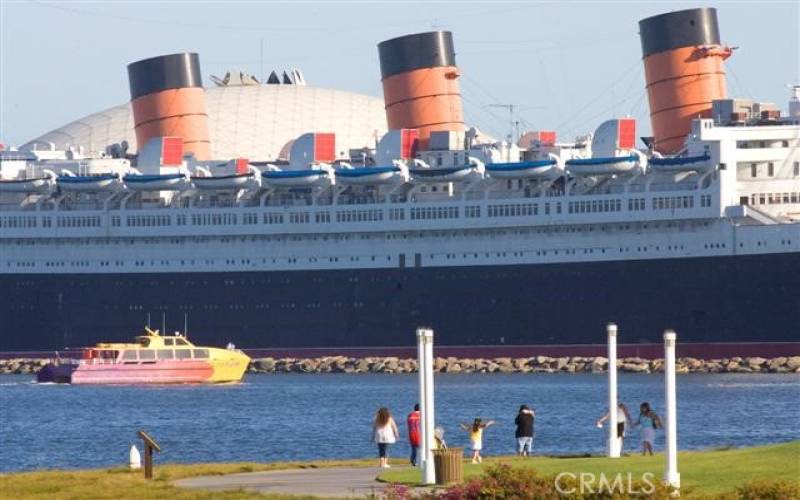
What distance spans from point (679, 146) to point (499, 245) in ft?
27.0

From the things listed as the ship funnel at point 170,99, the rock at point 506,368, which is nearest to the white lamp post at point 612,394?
the rock at point 506,368

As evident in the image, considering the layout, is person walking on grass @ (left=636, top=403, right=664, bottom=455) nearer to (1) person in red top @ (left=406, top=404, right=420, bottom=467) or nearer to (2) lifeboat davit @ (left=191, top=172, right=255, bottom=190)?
(1) person in red top @ (left=406, top=404, right=420, bottom=467)

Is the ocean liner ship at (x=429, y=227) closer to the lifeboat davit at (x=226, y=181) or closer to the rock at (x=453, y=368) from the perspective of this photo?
the lifeboat davit at (x=226, y=181)

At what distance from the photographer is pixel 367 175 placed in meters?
92.6

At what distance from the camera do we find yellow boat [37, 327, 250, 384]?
76688 mm

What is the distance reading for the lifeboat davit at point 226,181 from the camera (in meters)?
95.4

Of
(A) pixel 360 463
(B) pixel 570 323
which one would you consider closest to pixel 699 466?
(A) pixel 360 463

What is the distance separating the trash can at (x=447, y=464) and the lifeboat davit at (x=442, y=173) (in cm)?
5894

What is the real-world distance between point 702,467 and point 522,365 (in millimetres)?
54422

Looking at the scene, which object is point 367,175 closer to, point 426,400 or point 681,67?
point 681,67

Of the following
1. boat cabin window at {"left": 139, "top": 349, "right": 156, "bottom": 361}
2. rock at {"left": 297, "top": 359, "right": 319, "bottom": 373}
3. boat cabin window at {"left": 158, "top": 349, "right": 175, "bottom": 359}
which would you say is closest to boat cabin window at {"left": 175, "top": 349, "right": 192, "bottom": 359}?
boat cabin window at {"left": 158, "top": 349, "right": 175, "bottom": 359}

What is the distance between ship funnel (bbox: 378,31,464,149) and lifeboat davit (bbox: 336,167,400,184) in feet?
14.0

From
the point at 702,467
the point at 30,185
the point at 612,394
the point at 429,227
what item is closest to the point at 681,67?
the point at 429,227

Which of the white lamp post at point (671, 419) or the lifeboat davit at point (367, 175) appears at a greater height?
the lifeboat davit at point (367, 175)
